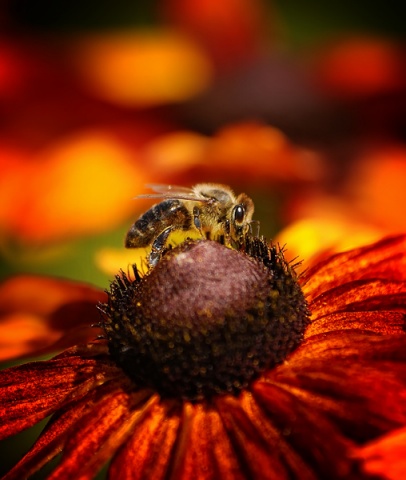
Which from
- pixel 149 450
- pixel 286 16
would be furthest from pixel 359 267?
pixel 286 16

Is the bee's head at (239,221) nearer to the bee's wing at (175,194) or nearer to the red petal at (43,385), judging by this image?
the bee's wing at (175,194)

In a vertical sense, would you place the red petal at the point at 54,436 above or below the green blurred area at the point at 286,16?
below

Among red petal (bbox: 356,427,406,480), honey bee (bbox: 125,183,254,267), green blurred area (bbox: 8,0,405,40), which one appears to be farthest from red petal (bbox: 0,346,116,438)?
green blurred area (bbox: 8,0,405,40)

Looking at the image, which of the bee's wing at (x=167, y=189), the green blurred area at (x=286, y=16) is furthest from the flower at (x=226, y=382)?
the green blurred area at (x=286, y=16)

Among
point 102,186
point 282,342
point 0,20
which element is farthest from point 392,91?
point 282,342

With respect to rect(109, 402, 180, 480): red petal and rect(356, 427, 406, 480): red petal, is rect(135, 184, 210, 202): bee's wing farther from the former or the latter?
rect(356, 427, 406, 480): red petal

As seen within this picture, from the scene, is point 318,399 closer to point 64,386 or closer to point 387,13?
point 64,386
